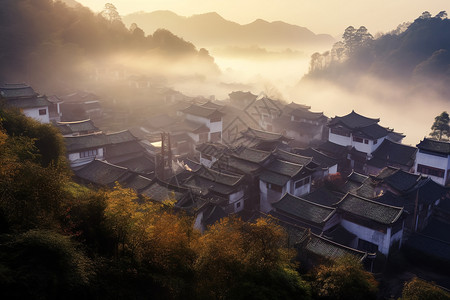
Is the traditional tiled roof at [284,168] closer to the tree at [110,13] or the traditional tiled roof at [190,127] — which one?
the traditional tiled roof at [190,127]

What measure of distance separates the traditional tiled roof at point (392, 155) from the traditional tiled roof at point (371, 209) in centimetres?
1201

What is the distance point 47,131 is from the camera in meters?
18.3

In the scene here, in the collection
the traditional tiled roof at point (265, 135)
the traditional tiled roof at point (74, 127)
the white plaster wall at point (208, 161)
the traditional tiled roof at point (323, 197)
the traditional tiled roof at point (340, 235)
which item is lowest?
the traditional tiled roof at point (340, 235)

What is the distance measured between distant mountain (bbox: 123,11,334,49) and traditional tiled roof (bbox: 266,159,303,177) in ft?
383

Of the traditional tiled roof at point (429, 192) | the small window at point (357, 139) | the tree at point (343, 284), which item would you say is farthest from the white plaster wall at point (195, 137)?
the tree at point (343, 284)

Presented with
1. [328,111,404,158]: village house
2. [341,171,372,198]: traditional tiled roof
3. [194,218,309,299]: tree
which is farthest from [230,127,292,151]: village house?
[194,218,309,299]: tree

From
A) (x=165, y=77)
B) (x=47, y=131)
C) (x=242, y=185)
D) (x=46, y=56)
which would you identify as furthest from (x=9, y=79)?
(x=242, y=185)

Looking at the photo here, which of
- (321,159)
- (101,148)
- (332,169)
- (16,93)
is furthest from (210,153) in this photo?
(16,93)

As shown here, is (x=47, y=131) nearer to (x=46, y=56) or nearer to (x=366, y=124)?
(x=366, y=124)

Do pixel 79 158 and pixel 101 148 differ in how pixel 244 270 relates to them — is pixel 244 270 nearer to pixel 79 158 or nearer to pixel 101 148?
pixel 79 158

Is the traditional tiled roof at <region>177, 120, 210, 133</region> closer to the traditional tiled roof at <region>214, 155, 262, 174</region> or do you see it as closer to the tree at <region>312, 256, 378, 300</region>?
the traditional tiled roof at <region>214, 155, 262, 174</region>

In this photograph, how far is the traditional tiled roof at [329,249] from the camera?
52.4 feet

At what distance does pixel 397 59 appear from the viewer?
7269 centimetres

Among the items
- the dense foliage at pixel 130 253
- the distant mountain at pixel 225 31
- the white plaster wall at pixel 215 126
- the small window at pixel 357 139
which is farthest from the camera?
the distant mountain at pixel 225 31
